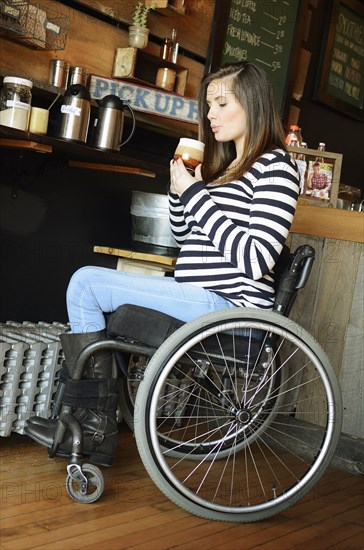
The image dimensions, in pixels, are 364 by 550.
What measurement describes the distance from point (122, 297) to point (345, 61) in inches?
113

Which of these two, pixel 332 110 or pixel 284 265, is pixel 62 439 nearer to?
pixel 284 265

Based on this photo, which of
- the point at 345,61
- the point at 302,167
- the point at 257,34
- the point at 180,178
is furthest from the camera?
the point at 345,61

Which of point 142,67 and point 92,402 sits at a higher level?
point 142,67

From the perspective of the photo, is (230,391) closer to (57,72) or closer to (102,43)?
(57,72)

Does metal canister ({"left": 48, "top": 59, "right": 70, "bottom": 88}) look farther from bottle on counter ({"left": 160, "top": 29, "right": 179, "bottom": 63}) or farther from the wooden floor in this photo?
the wooden floor

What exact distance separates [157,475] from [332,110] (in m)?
2.96

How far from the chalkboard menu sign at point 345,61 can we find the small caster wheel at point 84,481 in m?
2.76

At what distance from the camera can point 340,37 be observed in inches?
166

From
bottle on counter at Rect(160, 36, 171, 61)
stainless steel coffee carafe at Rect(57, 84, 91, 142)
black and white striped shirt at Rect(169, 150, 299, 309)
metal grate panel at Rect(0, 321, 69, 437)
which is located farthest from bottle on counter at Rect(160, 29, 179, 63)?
metal grate panel at Rect(0, 321, 69, 437)

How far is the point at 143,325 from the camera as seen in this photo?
1.92 m

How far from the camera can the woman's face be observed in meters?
2.12

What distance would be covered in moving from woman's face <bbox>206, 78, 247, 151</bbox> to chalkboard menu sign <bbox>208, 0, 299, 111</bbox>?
1.08 meters

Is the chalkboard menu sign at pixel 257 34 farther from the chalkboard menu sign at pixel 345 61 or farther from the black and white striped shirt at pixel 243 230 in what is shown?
the black and white striped shirt at pixel 243 230

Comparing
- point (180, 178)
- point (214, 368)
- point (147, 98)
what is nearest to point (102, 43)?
point (147, 98)
